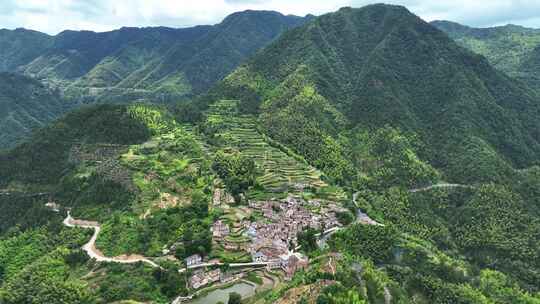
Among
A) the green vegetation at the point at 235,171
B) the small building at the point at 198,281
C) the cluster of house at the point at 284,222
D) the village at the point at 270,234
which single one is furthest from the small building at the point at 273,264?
the green vegetation at the point at 235,171

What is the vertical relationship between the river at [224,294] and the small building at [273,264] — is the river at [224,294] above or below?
below

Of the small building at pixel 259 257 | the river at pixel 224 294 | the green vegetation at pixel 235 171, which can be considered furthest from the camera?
the green vegetation at pixel 235 171

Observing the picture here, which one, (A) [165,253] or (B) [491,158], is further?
(B) [491,158]

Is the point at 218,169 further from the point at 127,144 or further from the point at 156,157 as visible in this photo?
the point at 127,144

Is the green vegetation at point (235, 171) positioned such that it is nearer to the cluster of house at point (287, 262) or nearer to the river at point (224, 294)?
the cluster of house at point (287, 262)

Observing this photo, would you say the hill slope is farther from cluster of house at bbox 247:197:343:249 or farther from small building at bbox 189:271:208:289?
small building at bbox 189:271:208:289

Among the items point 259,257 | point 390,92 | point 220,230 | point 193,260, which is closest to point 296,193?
point 220,230

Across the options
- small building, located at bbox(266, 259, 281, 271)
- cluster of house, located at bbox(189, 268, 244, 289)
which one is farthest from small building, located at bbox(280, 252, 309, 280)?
cluster of house, located at bbox(189, 268, 244, 289)

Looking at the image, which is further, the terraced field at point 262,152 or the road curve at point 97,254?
the terraced field at point 262,152

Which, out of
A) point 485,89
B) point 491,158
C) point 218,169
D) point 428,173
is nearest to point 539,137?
point 485,89
